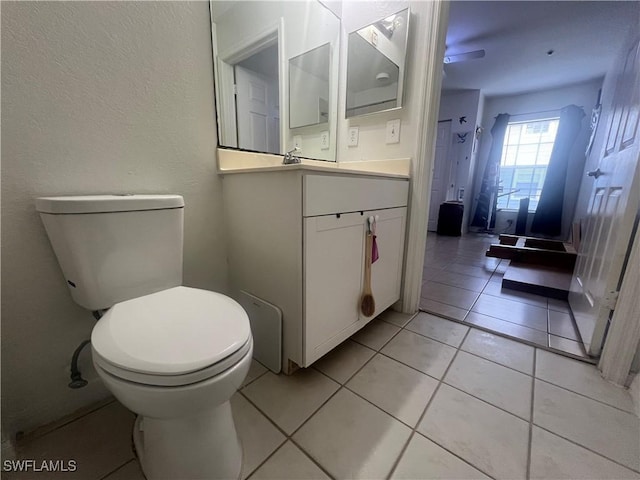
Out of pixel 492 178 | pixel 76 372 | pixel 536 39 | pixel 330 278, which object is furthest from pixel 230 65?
pixel 492 178

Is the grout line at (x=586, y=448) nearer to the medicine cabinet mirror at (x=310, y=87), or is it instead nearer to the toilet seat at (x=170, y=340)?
the toilet seat at (x=170, y=340)

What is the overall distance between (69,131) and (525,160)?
5.50 m

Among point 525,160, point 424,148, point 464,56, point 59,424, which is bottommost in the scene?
point 59,424

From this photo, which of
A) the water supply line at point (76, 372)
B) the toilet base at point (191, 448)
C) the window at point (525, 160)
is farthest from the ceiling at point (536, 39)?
the water supply line at point (76, 372)

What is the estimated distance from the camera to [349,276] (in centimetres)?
112

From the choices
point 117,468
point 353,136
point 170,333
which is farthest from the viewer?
point 353,136

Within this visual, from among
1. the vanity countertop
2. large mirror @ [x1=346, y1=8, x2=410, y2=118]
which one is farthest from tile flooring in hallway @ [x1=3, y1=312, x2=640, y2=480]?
large mirror @ [x1=346, y1=8, x2=410, y2=118]

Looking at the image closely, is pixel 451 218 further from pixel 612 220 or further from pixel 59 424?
pixel 59 424

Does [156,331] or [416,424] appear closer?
[156,331]

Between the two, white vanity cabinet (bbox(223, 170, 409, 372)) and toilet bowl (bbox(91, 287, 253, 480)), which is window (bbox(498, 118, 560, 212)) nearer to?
white vanity cabinet (bbox(223, 170, 409, 372))

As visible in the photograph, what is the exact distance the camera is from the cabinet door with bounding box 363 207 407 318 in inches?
50.6

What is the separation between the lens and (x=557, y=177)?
154 inches

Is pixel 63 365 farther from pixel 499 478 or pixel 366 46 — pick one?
pixel 366 46

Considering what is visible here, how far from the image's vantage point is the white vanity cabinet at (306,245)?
35.4 inches
